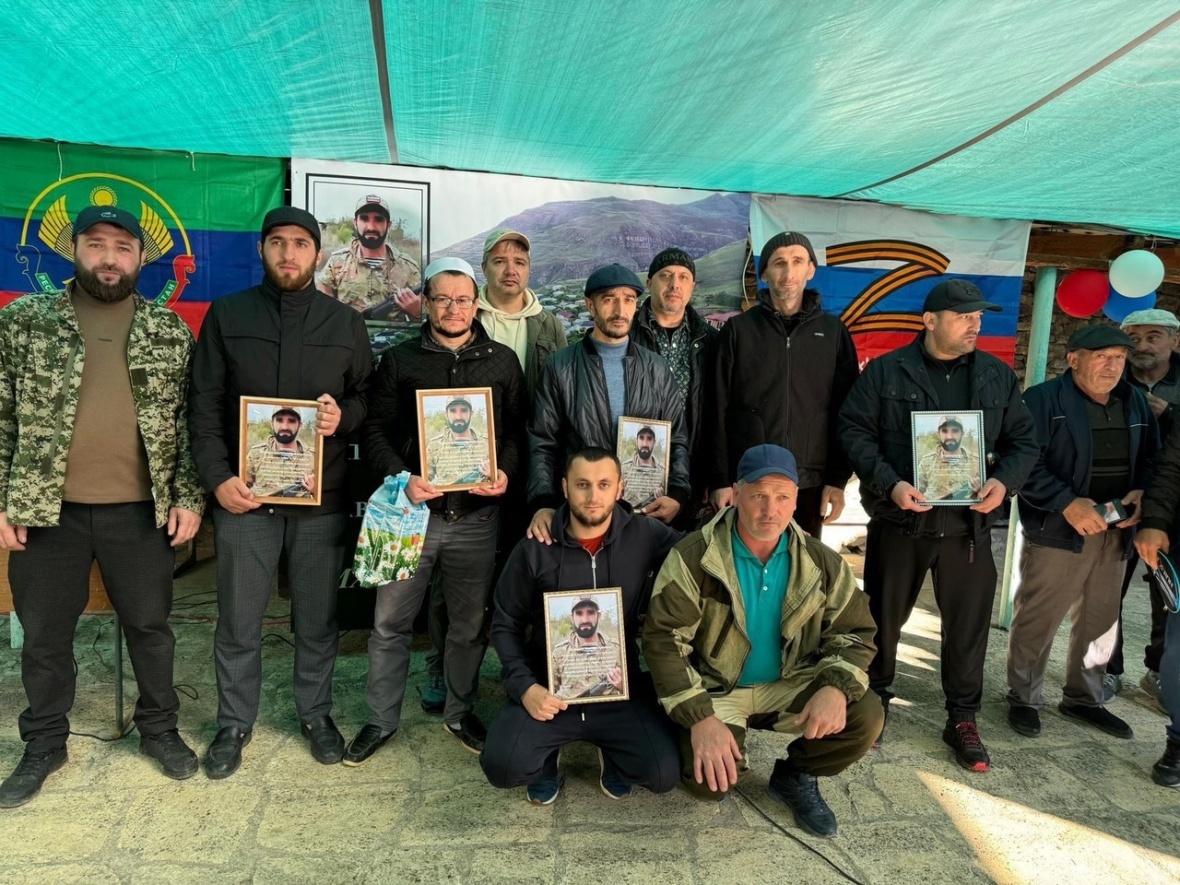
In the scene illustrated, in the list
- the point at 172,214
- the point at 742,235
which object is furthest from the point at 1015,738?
the point at 172,214

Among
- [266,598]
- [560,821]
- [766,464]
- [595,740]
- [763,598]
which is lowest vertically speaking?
[560,821]

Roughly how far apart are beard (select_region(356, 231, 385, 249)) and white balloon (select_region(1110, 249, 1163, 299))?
5.20m

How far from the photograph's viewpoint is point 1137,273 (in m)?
5.27

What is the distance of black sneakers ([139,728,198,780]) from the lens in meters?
3.00

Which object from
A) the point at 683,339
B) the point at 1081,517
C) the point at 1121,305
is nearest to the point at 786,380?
the point at 683,339

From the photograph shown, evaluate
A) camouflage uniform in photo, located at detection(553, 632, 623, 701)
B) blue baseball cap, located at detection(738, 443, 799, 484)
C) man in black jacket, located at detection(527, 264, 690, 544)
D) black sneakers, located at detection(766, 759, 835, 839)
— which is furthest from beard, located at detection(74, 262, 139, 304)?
black sneakers, located at detection(766, 759, 835, 839)

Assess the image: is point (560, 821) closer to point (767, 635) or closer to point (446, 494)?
point (767, 635)

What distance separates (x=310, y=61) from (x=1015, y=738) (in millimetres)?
4425

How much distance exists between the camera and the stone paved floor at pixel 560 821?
8.29 feet

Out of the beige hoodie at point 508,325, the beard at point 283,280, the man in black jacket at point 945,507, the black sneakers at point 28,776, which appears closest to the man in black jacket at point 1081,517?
the man in black jacket at point 945,507

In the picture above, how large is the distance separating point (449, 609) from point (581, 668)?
0.80m

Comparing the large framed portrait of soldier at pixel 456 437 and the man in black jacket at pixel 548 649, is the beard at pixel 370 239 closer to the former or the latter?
the large framed portrait of soldier at pixel 456 437

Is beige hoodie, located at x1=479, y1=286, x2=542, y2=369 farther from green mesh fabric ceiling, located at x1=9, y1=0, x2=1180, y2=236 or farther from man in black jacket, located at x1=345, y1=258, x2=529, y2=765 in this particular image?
green mesh fabric ceiling, located at x1=9, y1=0, x2=1180, y2=236

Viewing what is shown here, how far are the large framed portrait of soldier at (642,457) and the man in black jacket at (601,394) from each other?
0.06 metres
